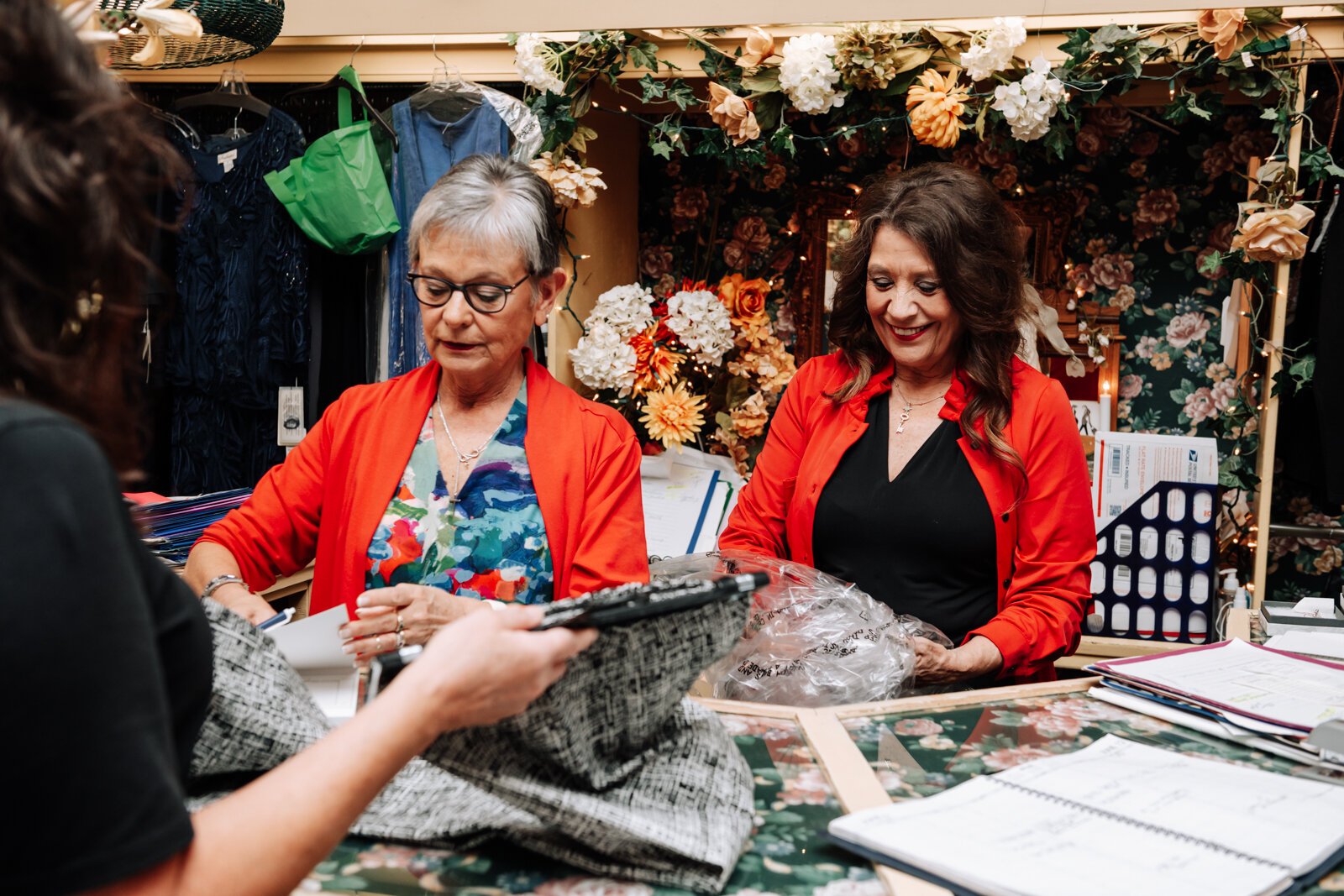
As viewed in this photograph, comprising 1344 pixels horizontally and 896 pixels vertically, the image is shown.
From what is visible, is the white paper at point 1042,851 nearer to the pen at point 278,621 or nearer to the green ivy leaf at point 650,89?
the pen at point 278,621

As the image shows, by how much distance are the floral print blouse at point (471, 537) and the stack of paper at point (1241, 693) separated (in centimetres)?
96

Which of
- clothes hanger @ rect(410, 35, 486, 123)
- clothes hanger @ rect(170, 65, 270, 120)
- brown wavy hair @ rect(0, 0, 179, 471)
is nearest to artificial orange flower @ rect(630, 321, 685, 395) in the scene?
clothes hanger @ rect(410, 35, 486, 123)

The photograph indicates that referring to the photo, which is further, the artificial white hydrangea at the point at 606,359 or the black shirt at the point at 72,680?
the artificial white hydrangea at the point at 606,359

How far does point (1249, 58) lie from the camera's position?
2.57m

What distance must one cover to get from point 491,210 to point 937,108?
1.21 meters

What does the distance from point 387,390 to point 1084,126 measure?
2.27 metres

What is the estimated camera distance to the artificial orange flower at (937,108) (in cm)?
261

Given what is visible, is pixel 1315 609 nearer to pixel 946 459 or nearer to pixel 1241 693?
pixel 946 459

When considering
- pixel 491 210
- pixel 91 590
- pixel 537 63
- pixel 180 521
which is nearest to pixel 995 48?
pixel 537 63

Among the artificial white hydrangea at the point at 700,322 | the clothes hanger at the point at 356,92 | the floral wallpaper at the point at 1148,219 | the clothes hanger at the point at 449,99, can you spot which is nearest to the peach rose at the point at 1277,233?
the floral wallpaper at the point at 1148,219

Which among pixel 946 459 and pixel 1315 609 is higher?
pixel 946 459

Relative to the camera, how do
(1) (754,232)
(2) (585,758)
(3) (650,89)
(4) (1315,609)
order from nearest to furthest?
(2) (585,758) → (4) (1315,609) → (3) (650,89) → (1) (754,232)

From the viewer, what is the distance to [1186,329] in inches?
131

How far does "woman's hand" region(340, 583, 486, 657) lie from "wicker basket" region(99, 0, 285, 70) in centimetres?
149
